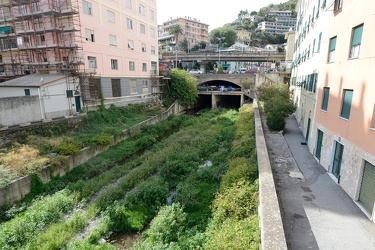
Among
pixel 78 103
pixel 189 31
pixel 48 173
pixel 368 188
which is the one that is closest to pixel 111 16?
pixel 78 103

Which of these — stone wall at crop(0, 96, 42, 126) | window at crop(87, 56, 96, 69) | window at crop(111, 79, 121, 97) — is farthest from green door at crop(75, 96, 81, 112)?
window at crop(111, 79, 121, 97)

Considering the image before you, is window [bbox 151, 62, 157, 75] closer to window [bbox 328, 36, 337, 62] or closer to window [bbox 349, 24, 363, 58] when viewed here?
window [bbox 328, 36, 337, 62]

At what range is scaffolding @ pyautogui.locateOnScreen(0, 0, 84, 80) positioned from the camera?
68.5ft

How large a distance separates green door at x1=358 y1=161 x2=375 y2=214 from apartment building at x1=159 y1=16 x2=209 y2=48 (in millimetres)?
87783

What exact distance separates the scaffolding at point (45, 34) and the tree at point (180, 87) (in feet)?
49.0

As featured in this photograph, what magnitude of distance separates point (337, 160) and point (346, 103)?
8.92 ft

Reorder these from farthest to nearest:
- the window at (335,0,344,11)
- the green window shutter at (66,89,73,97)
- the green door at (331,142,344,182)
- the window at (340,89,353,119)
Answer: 1. the green window shutter at (66,89,73,97)
2. the window at (335,0,344,11)
3. the green door at (331,142,344,182)
4. the window at (340,89,353,119)

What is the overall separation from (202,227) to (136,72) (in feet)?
82.6

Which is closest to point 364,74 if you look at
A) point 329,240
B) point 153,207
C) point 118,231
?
point 329,240

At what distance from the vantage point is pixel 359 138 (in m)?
8.46

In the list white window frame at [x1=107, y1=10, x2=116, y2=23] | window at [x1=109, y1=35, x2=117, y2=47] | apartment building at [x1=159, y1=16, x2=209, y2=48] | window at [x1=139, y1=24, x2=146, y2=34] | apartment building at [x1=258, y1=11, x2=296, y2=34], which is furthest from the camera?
apartment building at [x1=258, y1=11, x2=296, y2=34]

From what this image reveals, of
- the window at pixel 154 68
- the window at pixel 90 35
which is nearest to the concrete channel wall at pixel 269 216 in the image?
the window at pixel 90 35

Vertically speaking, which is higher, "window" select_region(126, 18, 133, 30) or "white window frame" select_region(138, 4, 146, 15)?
"white window frame" select_region(138, 4, 146, 15)

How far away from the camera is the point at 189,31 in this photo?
9375 cm
